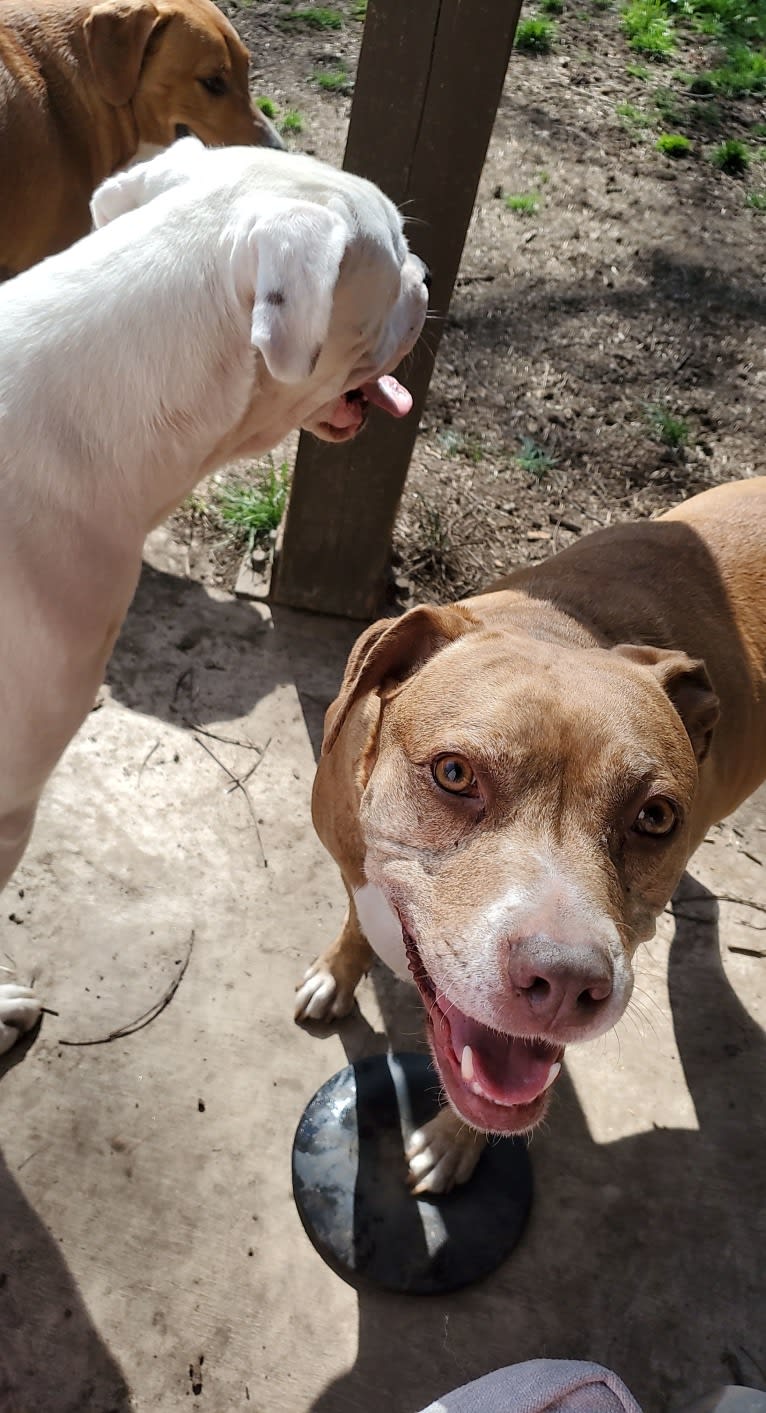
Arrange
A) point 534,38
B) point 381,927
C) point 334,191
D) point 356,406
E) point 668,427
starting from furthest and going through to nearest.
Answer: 1. point 534,38
2. point 668,427
3. point 356,406
4. point 381,927
5. point 334,191

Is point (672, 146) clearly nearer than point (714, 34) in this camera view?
Yes

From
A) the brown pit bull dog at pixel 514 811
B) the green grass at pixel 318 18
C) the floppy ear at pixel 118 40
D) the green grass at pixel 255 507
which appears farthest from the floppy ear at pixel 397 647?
the green grass at pixel 318 18

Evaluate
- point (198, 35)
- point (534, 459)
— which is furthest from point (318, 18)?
point (534, 459)

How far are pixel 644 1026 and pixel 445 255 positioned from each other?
2.57 metres

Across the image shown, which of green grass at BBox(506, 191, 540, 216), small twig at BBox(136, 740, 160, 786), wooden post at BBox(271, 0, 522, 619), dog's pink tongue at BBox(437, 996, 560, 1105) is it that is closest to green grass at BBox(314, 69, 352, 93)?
green grass at BBox(506, 191, 540, 216)

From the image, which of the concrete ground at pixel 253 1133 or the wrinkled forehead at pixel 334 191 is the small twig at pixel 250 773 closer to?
the concrete ground at pixel 253 1133

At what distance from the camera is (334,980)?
3.28 meters

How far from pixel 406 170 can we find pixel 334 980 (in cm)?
249

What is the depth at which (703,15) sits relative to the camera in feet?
27.7

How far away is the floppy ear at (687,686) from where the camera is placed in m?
2.42

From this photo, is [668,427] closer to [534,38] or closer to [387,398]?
[387,398]

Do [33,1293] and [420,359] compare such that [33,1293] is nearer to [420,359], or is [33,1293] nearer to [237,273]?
[237,273]

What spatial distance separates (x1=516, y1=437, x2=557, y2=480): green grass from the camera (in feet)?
17.4

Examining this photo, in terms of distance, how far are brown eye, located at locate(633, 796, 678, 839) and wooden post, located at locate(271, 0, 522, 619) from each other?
6.91ft
